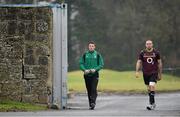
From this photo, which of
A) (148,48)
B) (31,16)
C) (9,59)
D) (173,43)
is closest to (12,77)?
(9,59)

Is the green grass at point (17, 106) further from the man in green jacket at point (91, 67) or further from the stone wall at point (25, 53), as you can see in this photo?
the man in green jacket at point (91, 67)

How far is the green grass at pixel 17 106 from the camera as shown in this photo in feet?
53.6

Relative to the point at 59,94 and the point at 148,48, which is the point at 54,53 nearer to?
the point at 59,94

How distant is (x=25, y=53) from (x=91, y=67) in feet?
5.61

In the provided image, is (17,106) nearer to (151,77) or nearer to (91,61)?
(91,61)

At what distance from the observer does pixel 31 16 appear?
57.0 ft

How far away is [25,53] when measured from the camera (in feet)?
57.4

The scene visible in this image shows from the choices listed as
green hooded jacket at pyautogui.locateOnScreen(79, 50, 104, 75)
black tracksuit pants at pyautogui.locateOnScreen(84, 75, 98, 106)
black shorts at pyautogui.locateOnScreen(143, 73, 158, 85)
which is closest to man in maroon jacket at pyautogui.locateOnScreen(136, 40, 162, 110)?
black shorts at pyautogui.locateOnScreen(143, 73, 158, 85)

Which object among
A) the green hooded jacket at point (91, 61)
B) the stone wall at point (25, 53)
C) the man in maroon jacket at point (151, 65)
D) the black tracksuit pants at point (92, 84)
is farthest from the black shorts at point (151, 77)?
the stone wall at point (25, 53)

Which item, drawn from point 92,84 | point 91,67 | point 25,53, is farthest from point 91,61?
point 25,53

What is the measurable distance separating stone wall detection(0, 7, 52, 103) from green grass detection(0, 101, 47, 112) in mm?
219

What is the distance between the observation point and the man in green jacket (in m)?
17.9

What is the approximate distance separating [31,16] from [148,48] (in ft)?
9.68

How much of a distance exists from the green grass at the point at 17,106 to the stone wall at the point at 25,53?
22 centimetres
